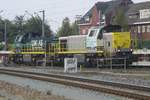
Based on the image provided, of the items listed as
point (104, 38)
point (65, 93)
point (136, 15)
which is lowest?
point (65, 93)

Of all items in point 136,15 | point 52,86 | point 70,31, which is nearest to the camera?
point 52,86

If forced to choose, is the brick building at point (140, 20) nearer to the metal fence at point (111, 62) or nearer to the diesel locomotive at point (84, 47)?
the diesel locomotive at point (84, 47)

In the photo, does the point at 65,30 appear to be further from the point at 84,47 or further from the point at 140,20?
the point at 84,47

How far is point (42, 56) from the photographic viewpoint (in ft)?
149

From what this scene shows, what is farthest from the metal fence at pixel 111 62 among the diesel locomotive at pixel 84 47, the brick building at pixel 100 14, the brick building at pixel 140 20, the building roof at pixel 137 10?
the brick building at pixel 100 14

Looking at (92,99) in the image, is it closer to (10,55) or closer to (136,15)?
Result: (10,55)

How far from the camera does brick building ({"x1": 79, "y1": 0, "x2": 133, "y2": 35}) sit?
320 feet

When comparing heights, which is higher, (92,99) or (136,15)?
(136,15)

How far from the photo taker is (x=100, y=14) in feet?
323

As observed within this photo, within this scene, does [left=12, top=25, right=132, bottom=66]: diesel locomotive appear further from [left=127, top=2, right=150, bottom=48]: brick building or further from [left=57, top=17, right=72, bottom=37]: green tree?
[left=57, top=17, right=72, bottom=37]: green tree

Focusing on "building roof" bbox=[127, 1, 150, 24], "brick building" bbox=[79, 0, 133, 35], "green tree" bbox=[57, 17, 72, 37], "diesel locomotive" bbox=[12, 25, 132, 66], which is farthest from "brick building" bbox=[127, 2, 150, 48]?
"diesel locomotive" bbox=[12, 25, 132, 66]

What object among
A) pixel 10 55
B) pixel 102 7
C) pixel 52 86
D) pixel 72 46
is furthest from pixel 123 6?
pixel 52 86

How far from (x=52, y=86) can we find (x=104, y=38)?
615 inches

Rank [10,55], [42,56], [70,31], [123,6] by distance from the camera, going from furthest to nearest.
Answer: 1. [70,31]
2. [123,6]
3. [10,55]
4. [42,56]
